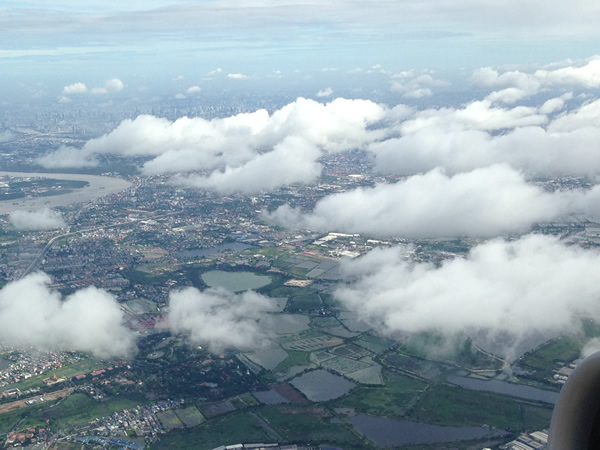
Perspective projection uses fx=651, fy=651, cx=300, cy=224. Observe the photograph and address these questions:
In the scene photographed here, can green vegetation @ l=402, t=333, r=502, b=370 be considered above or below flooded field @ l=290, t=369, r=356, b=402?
above

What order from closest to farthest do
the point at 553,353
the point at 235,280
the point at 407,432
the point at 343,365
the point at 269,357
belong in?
the point at 407,432
the point at 553,353
the point at 343,365
the point at 269,357
the point at 235,280

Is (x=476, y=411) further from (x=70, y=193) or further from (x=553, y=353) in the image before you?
(x=70, y=193)


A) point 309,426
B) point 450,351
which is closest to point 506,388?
point 450,351

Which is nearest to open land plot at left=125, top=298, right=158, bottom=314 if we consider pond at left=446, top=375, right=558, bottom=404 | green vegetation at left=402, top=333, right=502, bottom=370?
green vegetation at left=402, top=333, right=502, bottom=370

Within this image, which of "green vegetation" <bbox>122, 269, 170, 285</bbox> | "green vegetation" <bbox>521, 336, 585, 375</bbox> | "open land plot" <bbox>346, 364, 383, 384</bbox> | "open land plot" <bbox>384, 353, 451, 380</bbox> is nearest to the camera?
"open land plot" <bbox>346, 364, 383, 384</bbox>

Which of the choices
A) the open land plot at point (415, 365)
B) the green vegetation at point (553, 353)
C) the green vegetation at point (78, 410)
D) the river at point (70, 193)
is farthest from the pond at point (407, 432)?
the river at point (70, 193)

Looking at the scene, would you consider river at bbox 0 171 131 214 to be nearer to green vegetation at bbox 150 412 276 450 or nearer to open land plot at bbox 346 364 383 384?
green vegetation at bbox 150 412 276 450
